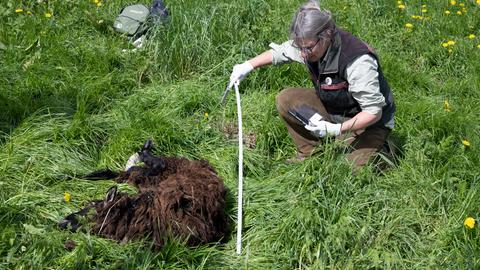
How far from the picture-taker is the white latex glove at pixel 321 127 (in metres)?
3.07

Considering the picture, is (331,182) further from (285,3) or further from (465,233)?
(285,3)

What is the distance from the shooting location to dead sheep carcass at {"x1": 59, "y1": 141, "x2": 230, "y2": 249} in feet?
8.43

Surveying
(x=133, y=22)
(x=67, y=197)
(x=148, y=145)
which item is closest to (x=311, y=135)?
(x=148, y=145)

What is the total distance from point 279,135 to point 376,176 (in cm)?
73

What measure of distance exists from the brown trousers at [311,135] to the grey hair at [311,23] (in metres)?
0.59

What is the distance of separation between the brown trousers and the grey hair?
23.1 inches

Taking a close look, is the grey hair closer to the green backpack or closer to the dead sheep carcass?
the dead sheep carcass

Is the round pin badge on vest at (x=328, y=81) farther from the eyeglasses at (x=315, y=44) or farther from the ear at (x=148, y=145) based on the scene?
the ear at (x=148, y=145)

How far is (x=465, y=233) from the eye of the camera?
2627mm

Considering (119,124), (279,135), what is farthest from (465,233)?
(119,124)

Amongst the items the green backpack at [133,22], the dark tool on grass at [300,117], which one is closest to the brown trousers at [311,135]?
the dark tool on grass at [300,117]

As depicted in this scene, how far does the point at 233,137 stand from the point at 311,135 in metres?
0.51

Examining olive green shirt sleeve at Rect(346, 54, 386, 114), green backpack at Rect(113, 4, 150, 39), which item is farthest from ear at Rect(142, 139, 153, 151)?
green backpack at Rect(113, 4, 150, 39)

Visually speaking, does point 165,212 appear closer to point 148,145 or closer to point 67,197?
point 67,197
